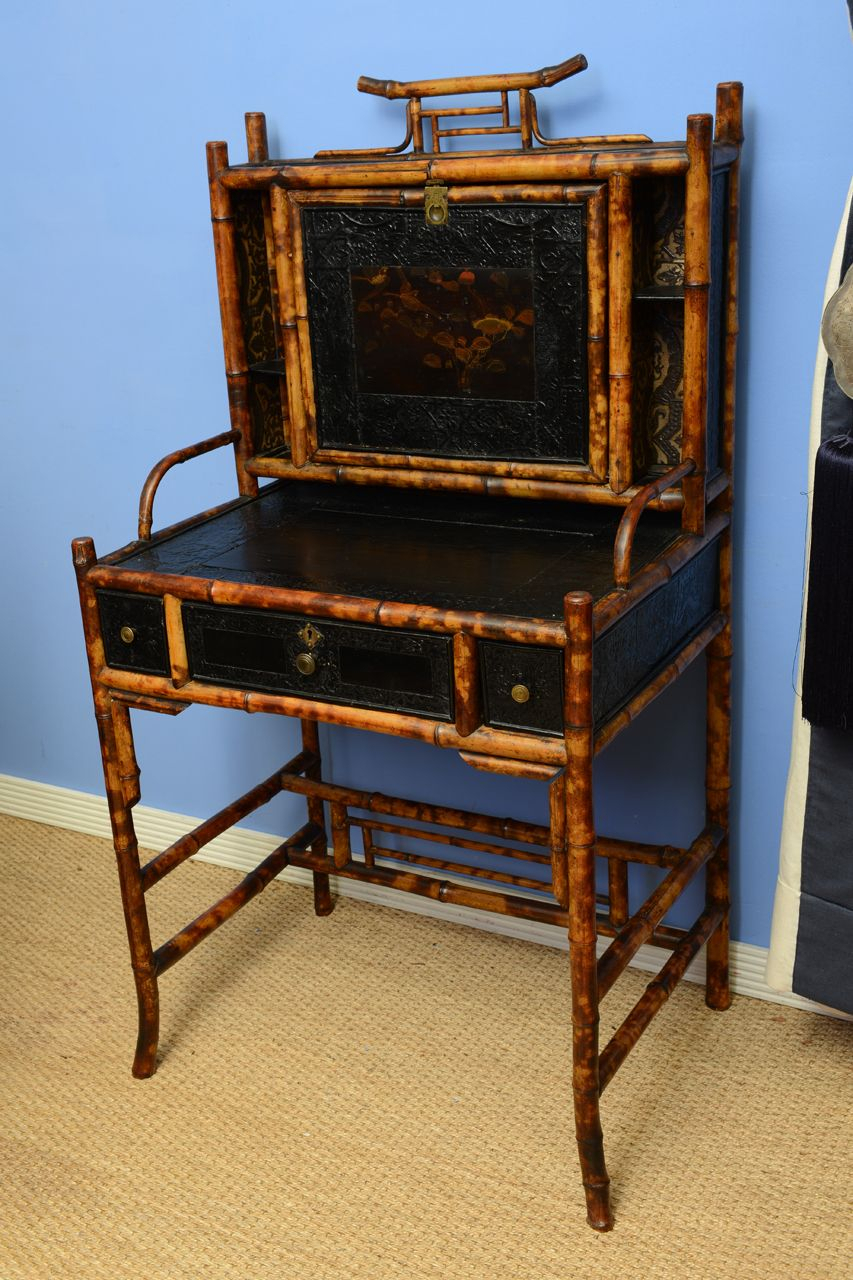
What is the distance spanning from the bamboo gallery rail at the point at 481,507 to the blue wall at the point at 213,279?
85 millimetres

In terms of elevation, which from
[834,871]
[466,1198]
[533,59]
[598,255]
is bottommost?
[466,1198]

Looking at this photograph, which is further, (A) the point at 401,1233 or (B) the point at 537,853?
(B) the point at 537,853

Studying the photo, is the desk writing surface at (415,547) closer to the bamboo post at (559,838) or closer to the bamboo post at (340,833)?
the bamboo post at (559,838)

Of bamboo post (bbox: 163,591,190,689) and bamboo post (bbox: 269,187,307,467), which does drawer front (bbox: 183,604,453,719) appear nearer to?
bamboo post (bbox: 163,591,190,689)

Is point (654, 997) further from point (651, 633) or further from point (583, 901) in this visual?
point (651, 633)

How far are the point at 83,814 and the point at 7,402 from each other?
94 centimetres

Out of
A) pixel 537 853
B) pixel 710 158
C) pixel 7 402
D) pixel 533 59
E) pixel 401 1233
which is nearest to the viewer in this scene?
pixel 710 158

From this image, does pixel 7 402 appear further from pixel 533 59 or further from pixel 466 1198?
pixel 466 1198

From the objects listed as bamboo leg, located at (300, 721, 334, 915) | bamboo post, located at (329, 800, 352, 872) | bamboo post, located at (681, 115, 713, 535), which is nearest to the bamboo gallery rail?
bamboo post, located at (681, 115, 713, 535)

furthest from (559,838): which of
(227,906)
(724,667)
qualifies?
(227,906)

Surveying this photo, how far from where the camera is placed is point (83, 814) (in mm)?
3232

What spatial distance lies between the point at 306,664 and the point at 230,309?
0.69 m

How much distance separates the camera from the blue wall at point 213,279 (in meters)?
2.06

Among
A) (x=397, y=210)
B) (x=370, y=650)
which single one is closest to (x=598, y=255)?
(x=397, y=210)
